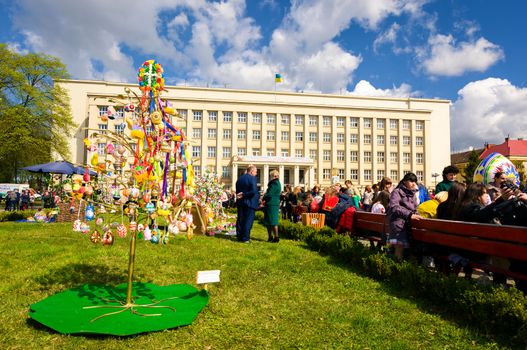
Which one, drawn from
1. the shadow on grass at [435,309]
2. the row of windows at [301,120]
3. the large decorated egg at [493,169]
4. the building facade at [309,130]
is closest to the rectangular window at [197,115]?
the row of windows at [301,120]

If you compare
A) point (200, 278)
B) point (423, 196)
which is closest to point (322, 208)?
point (423, 196)

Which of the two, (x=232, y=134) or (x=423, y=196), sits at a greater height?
(x=232, y=134)

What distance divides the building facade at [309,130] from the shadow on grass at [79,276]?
56620 mm

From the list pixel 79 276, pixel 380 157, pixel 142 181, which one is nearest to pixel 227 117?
pixel 380 157

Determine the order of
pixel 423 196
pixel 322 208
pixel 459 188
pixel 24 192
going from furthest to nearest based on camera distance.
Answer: pixel 24 192, pixel 322 208, pixel 423 196, pixel 459 188

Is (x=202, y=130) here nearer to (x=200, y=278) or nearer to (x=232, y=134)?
(x=232, y=134)

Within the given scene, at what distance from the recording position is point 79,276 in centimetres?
577

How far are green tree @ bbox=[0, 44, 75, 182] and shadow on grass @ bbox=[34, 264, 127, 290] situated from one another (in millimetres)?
31809

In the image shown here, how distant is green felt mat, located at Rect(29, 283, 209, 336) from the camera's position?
3.80 metres

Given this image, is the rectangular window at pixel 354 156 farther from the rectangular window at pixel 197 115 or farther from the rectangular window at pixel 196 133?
the rectangular window at pixel 197 115

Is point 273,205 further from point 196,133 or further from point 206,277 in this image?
point 196,133

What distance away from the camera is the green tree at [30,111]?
3225 cm

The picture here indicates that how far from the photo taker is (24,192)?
2567cm

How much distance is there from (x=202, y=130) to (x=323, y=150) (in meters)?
23.0
